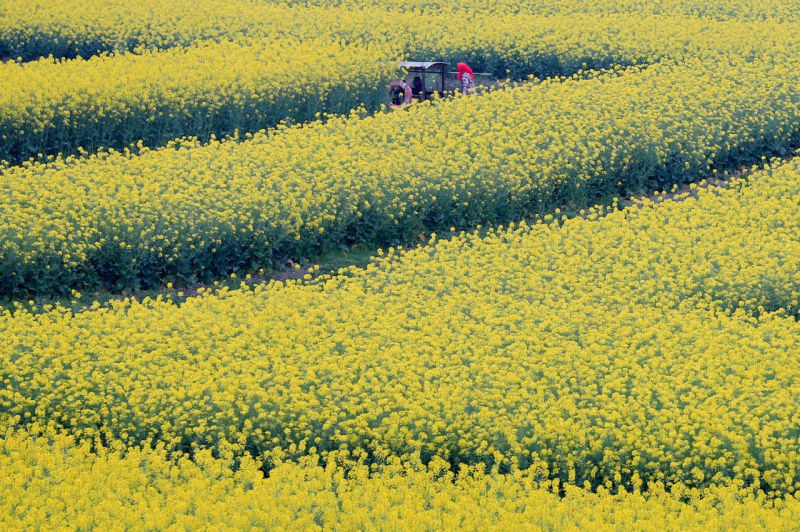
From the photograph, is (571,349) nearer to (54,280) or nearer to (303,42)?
(54,280)

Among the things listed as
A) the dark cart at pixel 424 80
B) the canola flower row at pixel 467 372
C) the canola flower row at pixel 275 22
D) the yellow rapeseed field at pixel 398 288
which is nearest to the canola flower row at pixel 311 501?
the yellow rapeseed field at pixel 398 288

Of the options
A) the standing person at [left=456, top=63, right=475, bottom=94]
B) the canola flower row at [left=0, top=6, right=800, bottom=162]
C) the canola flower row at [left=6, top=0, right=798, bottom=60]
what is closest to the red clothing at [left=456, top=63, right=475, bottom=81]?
the standing person at [left=456, top=63, right=475, bottom=94]

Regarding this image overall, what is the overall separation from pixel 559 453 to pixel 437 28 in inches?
787

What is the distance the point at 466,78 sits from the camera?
24703 mm

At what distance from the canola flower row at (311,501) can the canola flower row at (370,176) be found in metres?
5.75

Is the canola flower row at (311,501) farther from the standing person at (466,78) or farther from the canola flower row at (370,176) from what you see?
the standing person at (466,78)

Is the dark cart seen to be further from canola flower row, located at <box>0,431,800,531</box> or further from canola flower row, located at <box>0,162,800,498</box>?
canola flower row, located at <box>0,431,800,531</box>

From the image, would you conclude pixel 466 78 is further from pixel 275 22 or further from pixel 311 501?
pixel 311 501

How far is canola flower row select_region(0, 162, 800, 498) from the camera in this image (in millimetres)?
10516

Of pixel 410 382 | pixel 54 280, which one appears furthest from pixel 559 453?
pixel 54 280

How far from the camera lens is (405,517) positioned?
888 centimetres

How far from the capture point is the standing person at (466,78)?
2461cm

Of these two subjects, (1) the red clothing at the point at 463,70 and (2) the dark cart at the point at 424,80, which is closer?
(2) the dark cart at the point at 424,80

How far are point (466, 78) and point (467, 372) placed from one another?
46.1 feet
